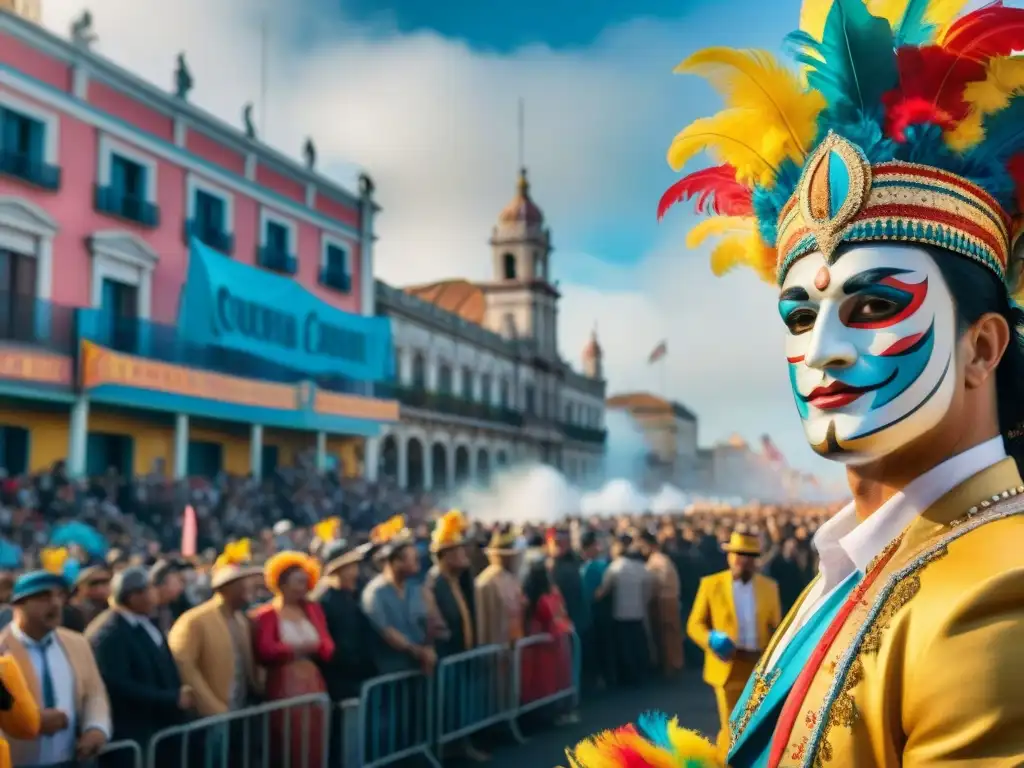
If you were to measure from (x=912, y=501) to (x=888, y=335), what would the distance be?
0.89ft

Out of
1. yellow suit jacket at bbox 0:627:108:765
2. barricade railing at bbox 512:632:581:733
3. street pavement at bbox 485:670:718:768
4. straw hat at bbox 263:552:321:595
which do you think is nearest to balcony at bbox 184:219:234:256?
street pavement at bbox 485:670:718:768

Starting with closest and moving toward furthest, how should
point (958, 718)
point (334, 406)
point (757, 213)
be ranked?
point (958, 718) < point (757, 213) < point (334, 406)

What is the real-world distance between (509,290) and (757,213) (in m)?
46.1

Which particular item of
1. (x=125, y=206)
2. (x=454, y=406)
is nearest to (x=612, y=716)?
(x=125, y=206)

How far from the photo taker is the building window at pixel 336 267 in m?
27.0

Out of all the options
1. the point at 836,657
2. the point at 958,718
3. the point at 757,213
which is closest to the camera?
the point at 958,718

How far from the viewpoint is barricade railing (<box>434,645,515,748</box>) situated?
7906mm

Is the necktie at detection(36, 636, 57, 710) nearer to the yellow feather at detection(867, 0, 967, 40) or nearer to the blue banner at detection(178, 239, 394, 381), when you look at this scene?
the yellow feather at detection(867, 0, 967, 40)

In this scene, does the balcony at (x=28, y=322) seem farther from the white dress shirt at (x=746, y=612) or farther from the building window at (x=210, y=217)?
the white dress shirt at (x=746, y=612)

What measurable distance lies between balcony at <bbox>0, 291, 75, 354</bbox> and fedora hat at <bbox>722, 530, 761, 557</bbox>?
13.2 m

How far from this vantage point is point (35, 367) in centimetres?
1672

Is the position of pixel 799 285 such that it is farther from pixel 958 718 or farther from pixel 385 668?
pixel 385 668

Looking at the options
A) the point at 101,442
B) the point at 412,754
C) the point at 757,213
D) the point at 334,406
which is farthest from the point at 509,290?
the point at 757,213

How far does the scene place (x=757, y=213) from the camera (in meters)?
2.23
